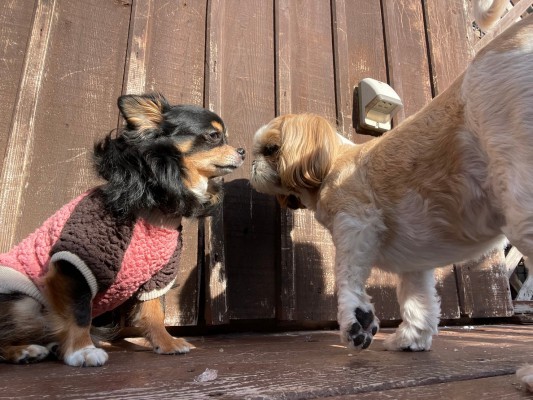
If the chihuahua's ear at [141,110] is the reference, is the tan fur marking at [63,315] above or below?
below

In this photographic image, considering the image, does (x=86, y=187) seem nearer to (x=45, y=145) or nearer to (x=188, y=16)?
(x=45, y=145)

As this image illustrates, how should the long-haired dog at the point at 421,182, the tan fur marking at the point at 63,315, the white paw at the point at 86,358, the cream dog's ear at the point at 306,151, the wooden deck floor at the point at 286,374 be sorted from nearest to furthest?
the wooden deck floor at the point at 286,374, the long-haired dog at the point at 421,182, the white paw at the point at 86,358, the tan fur marking at the point at 63,315, the cream dog's ear at the point at 306,151

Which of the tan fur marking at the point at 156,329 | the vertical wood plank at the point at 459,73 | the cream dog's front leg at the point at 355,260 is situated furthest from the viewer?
the vertical wood plank at the point at 459,73

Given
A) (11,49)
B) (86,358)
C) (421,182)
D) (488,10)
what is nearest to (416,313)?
(421,182)

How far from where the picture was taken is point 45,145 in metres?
2.49

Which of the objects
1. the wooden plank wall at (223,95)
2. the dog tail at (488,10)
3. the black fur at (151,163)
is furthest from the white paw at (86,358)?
the dog tail at (488,10)

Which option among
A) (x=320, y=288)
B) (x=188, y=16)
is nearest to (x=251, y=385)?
(x=320, y=288)

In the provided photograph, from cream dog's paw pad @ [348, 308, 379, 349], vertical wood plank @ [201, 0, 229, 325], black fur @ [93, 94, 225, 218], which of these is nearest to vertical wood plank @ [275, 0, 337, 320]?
vertical wood plank @ [201, 0, 229, 325]

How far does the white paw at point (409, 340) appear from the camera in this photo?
212 centimetres

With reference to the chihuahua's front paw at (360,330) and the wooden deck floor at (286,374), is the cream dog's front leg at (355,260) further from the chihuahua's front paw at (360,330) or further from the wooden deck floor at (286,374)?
the wooden deck floor at (286,374)

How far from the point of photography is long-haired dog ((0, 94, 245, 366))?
1795 millimetres

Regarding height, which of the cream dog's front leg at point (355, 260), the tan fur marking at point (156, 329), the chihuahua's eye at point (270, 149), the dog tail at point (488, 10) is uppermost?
the dog tail at point (488, 10)

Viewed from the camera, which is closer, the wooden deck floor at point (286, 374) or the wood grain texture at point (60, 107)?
the wooden deck floor at point (286, 374)

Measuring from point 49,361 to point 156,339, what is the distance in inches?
18.2
